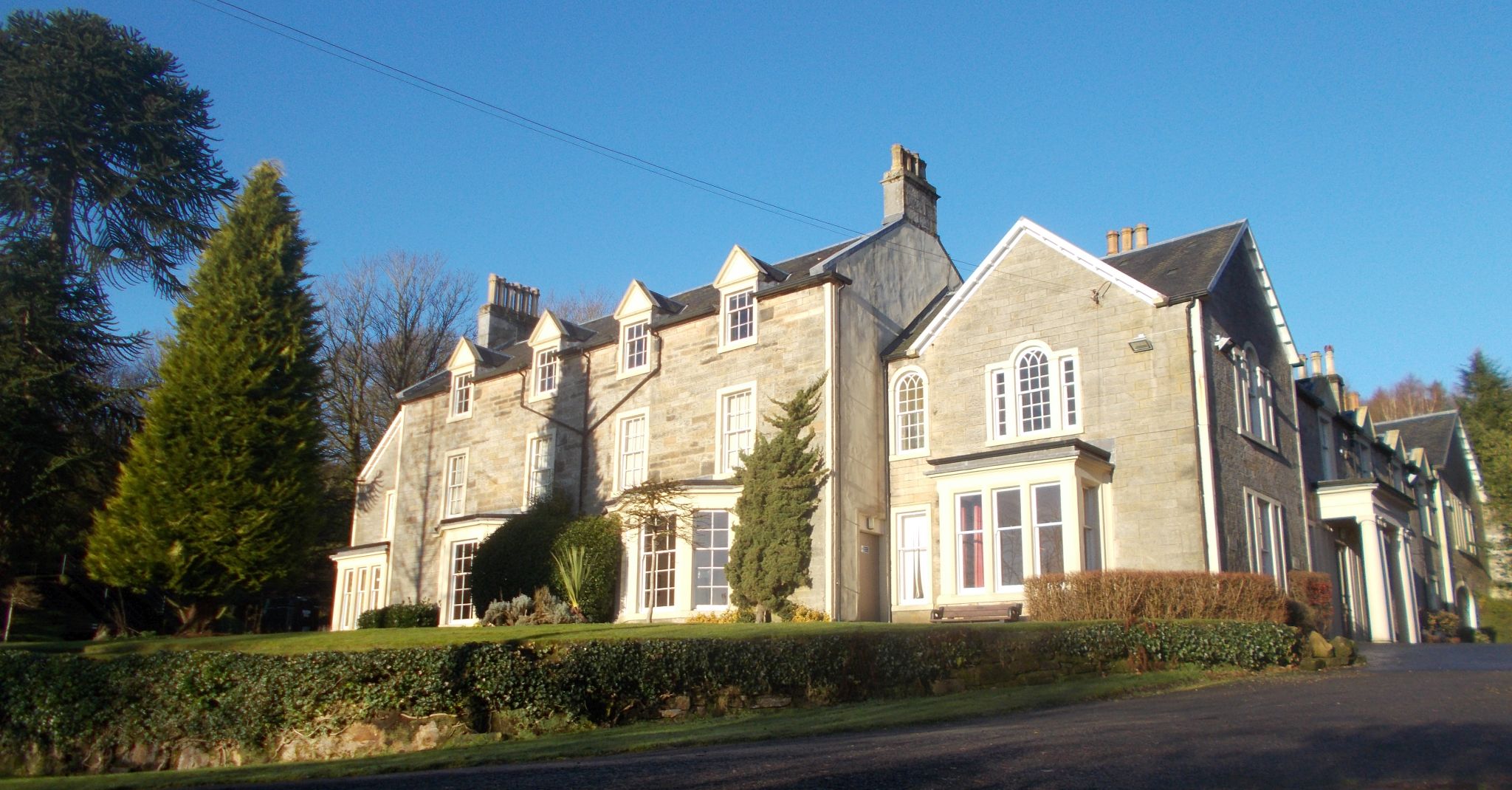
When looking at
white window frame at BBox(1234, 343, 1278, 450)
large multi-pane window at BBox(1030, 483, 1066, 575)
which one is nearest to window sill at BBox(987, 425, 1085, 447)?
large multi-pane window at BBox(1030, 483, 1066, 575)

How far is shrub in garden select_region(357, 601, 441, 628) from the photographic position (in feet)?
105

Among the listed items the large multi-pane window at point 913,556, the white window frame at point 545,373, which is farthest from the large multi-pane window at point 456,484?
the large multi-pane window at point 913,556

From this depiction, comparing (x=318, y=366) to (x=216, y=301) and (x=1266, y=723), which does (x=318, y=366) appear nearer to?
(x=216, y=301)

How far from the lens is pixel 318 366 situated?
26375 mm

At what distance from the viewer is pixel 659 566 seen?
26.3 m

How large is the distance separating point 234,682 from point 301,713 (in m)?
1.36

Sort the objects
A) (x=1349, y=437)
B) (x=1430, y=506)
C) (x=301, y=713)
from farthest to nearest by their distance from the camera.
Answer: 1. (x=1430, y=506)
2. (x=1349, y=437)
3. (x=301, y=713)

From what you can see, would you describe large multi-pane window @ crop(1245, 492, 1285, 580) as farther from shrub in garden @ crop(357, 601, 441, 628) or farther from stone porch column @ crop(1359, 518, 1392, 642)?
shrub in garden @ crop(357, 601, 441, 628)

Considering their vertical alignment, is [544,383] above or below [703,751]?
above

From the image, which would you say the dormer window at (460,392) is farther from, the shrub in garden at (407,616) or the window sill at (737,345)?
the window sill at (737,345)

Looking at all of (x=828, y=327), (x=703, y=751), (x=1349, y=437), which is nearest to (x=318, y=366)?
(x=828, y=327)

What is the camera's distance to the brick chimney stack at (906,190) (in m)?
28.8

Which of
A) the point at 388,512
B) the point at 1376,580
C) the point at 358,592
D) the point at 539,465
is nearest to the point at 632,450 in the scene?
the point at 539,465

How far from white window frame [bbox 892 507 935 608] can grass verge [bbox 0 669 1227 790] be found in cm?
909
